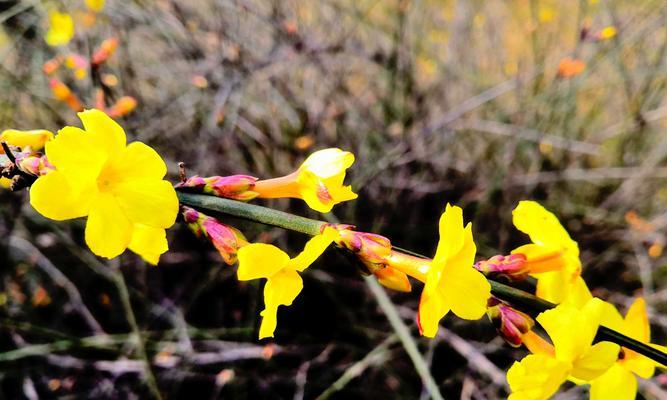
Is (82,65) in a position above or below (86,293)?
above

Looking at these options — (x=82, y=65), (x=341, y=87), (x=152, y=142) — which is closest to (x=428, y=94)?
(x=341, y=87)

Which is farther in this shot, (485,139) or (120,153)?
(485,139)

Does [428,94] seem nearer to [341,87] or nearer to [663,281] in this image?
[341,87]

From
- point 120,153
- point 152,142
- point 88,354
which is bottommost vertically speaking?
point 88,354

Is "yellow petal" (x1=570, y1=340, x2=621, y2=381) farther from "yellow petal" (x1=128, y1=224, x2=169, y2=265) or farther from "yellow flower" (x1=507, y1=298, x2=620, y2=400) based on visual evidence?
"yellow petal" (x1=128, y1=224, x2=169, y2=265)

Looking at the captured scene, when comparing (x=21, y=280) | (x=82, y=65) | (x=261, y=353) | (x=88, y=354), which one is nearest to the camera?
(x=261, y=353)

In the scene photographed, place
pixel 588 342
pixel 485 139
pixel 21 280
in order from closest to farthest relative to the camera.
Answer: pixel 588 342, pixel 21 280, pixel 485 139
